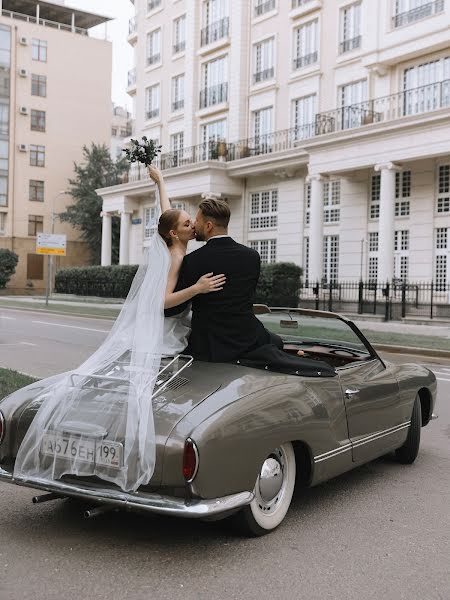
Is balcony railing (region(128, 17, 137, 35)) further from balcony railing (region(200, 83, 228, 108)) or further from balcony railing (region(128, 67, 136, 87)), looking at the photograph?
balcony railing (region(200, 83, 228, 108))

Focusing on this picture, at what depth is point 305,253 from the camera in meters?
34.8

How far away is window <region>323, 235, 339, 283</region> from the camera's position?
32.9 meters

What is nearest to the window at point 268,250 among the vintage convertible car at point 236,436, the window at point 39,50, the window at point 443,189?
the window at point 443,189

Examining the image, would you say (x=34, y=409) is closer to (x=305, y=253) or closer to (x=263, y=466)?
(x=263, y=466)

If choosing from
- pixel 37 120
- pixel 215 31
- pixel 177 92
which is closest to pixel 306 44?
pixel 215 31

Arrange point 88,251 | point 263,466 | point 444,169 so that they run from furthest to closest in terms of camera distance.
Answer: point 88,251 < point 444,169 < point 263,466

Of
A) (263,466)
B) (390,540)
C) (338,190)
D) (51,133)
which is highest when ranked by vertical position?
(51,133)

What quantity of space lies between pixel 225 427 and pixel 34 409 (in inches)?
47.5

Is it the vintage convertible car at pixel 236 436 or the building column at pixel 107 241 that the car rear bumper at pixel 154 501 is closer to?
the vintage convertible car at pixel 236 436

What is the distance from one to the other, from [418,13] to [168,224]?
2720cm

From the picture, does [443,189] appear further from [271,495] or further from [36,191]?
[36,191]

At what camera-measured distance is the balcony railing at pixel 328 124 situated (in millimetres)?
28188

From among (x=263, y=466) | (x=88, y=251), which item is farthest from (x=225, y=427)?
(x=88, y=251)

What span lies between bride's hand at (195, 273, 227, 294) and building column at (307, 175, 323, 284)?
25654mm
